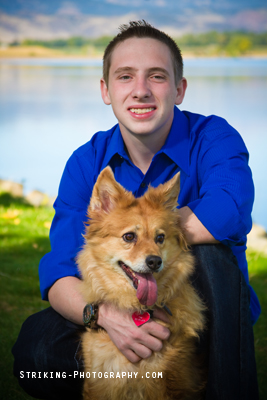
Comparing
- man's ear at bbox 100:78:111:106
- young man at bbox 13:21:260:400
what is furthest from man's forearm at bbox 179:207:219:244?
man's ear at bbox 100:78:111:106

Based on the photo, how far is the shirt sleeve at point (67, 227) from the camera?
2.78 m

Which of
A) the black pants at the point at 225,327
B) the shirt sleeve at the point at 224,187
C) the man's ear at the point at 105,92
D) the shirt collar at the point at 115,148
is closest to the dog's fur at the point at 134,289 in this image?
the black pants at the point at 225,327

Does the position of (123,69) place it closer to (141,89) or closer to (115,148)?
(141,89)

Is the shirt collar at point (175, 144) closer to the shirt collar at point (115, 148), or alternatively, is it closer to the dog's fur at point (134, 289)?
the shirt collar at point (115, 148)

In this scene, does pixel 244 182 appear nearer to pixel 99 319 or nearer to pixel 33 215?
pixel 99 319

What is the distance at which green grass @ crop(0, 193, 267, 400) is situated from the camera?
3.30 m

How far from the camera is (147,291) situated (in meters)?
2.35

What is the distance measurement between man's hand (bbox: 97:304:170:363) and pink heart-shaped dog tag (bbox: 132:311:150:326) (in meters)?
0.02

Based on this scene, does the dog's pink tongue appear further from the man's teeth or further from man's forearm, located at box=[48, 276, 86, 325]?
the man's teeth

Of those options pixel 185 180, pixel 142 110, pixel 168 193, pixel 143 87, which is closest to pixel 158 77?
pixel 143 87

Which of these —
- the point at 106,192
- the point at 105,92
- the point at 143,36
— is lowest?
the point at 106,192

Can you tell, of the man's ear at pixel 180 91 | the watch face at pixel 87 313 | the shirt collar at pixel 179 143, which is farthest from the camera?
the man's ear at pixel 180 91

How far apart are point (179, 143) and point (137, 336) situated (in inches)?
53.6

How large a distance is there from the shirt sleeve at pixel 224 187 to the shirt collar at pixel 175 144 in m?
0.11
